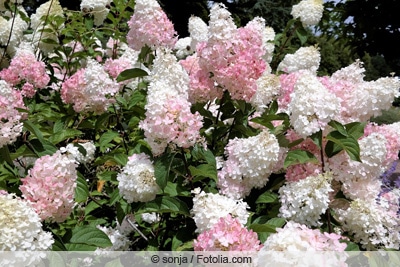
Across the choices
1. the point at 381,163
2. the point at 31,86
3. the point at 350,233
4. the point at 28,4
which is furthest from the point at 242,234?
the point at 28,4

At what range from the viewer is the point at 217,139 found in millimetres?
2023

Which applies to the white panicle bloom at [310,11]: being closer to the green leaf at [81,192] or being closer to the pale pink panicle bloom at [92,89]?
the pale pink panicle bloom at [92,89]

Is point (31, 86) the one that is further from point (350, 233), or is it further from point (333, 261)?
point (333, 261)

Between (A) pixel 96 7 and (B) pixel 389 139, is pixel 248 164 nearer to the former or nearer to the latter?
(B) pixel 389 139

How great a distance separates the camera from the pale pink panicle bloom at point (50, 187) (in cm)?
136

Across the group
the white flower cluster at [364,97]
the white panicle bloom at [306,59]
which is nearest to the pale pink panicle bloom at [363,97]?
the white flower cluster at [364,97]

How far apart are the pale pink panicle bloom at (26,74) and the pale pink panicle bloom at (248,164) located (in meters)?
1.59

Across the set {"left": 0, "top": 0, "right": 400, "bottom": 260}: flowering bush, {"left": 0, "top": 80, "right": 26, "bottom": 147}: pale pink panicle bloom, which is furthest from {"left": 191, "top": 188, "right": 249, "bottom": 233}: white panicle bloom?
{"left": 0, "top": 80, "right": 26, "bottom": 147}: pale pink panicle bloom

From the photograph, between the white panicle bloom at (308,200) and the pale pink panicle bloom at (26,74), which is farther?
the pale pink panicle bloom at (26,74)

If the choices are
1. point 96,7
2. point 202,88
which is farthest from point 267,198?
point 96,7

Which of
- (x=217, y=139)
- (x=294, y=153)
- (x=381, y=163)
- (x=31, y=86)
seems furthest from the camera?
(x=31, y=86)

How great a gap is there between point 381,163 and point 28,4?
33.4 ft

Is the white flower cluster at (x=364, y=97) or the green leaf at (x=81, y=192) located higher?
the white flower cluster at (x=364, y=97)


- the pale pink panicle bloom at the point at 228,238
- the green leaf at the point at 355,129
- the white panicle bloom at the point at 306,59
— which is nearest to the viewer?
the pale pink panicle bloom at the point at 228,238
